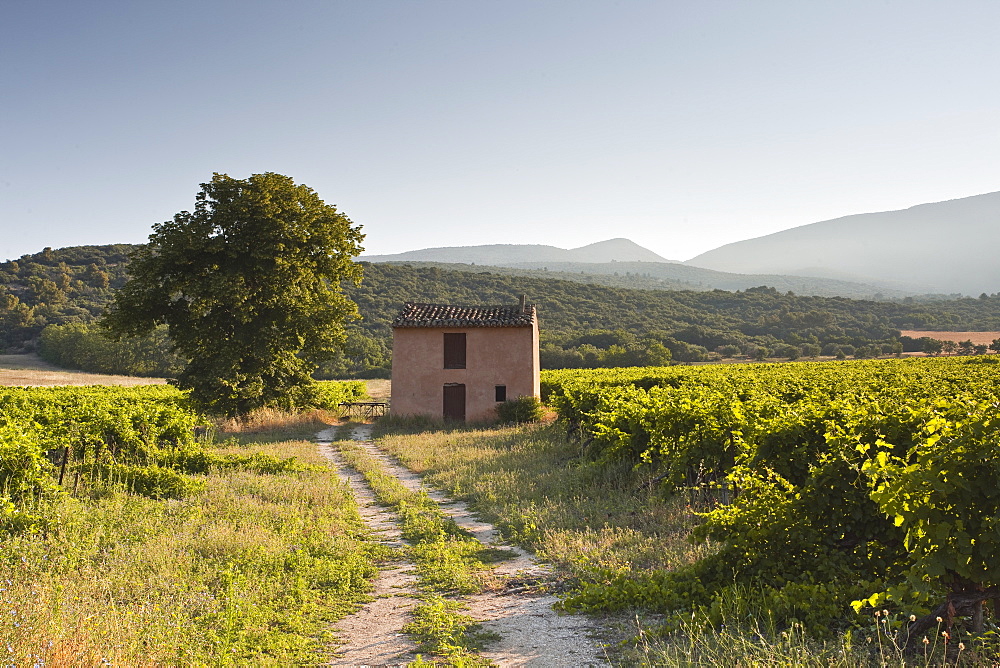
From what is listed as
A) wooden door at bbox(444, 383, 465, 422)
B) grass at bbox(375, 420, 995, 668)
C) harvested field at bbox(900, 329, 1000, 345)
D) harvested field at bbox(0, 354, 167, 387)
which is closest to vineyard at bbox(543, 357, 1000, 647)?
grass at bbox(375, 420, 995, 668)

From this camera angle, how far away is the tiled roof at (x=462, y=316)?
25.2 metres

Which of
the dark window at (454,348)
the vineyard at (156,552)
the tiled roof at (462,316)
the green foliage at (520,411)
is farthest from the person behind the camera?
the dark window at (454,348)

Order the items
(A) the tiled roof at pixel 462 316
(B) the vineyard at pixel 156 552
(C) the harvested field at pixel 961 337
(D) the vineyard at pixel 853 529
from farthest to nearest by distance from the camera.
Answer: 1. (C) the harvested field at pixel 961 337
2. (A) the tiled roof at pixel 462 316
3. (B) the vineyard at pixel 156 552
4. (D) the vineyard at pixel 853 529

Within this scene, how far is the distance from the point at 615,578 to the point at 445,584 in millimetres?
1643

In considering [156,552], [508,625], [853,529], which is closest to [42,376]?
[156,552]

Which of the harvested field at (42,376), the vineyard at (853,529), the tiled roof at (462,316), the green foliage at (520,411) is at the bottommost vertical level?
the harvested field at (42,376)

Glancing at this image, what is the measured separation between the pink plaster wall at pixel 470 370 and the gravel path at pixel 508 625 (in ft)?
57.5

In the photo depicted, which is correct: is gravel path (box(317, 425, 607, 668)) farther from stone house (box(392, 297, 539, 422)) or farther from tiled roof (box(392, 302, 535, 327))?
tiled roof (box(392, 302, 535, 327))

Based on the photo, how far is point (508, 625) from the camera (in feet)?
17.3

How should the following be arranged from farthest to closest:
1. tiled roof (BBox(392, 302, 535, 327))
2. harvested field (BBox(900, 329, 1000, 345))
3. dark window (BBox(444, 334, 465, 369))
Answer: harvested field (BBox(900, 329, 1000, 345))
dark window (BBox(444, 334, 465, 369))
tiled roof (BBox(392, 302, 535, 327))

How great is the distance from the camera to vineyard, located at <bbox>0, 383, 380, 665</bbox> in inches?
175

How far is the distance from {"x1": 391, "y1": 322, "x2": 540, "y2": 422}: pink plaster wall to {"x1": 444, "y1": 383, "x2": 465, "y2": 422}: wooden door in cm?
16

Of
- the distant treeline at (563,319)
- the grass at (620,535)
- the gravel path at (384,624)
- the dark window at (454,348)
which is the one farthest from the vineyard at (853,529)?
the distant treeline at (563,319)

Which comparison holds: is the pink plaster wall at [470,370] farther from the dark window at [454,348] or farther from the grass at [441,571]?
the grass at [441,571]
